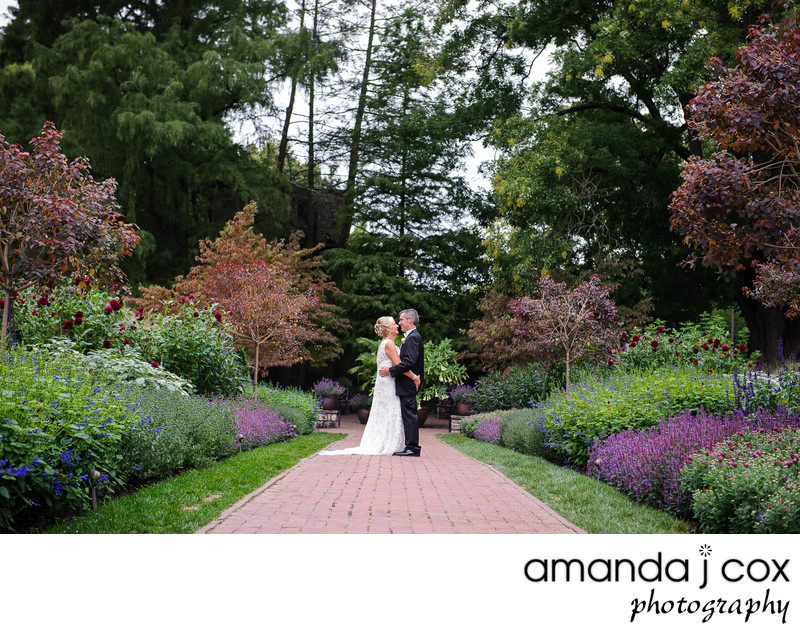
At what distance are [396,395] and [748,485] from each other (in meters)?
6.11

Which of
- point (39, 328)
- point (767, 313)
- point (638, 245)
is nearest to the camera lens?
point (39, 328)

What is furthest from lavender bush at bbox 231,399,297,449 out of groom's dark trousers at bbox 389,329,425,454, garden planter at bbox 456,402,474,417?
garden planter at bbox 456,402,474,417

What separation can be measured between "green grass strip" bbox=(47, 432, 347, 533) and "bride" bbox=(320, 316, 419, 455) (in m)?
1.68

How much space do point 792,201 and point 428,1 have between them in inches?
901

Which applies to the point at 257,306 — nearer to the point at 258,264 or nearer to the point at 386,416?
the point at 258,264

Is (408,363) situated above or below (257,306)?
below

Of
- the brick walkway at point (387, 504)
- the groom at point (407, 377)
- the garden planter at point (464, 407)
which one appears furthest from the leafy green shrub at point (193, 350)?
the garden planter at point (464, 407)

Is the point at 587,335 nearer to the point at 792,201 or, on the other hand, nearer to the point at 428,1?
the point at 792,201

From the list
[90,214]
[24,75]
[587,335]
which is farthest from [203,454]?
[24,75]

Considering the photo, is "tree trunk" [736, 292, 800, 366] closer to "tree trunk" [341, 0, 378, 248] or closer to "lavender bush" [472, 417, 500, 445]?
"lavender bush" [472, 417, 500, 445]

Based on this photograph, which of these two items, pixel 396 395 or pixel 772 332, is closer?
pixel 396 395

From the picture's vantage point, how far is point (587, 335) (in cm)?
1465

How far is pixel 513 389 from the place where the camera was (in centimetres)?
1684

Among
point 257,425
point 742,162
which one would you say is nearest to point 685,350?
point 742,162
